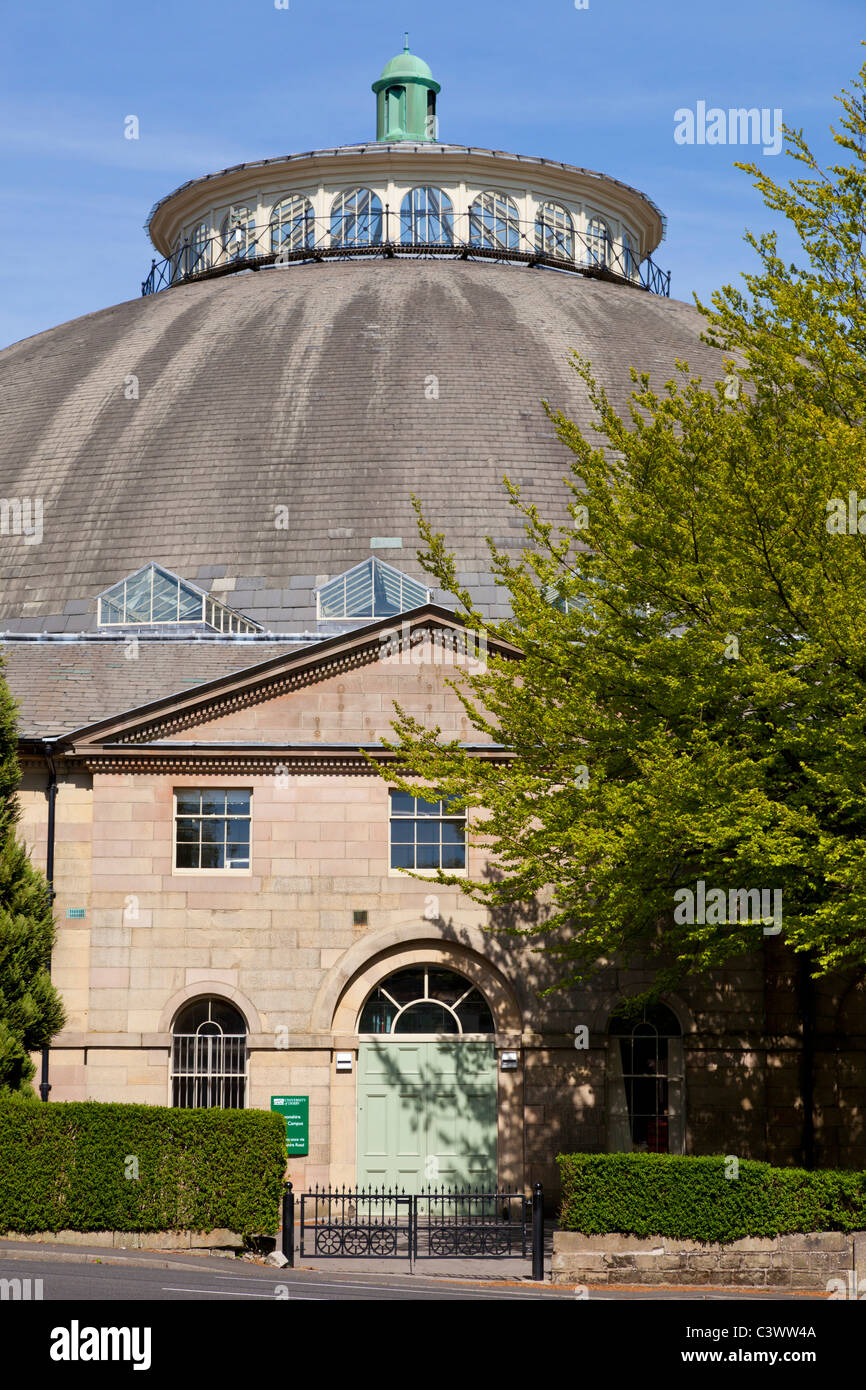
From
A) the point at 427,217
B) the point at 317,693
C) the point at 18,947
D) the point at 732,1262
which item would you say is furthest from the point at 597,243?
the point at 732,1262

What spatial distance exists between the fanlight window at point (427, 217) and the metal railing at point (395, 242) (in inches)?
1.2

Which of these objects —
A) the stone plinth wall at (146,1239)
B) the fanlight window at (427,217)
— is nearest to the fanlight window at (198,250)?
the fanlight window at (427,217)

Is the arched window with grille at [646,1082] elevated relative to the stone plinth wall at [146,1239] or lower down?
elevated

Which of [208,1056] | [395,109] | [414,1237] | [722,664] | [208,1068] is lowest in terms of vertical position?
[414,1237]

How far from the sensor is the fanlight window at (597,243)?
55.3 meters

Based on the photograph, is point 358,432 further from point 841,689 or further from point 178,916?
point 841,689

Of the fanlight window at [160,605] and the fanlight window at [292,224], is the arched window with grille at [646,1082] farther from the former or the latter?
the fanlight window at [292,224]

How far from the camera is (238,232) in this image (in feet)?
179

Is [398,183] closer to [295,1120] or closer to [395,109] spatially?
[395,109]

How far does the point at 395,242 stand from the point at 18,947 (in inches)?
1180

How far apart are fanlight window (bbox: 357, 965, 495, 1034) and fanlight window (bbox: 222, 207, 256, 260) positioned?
2891 cm

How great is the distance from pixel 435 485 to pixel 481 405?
2.91m

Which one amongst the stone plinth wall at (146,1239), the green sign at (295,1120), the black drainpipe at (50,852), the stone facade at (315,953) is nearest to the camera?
the stone plinth wall at (146,1239)
